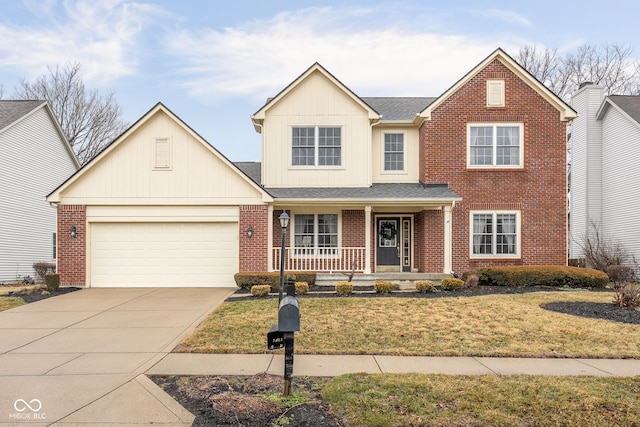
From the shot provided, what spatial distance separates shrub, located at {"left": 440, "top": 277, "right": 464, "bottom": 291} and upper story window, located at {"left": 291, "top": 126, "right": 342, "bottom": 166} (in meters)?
6.08

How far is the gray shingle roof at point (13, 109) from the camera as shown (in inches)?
808

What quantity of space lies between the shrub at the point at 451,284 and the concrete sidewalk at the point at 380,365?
735 centimetres

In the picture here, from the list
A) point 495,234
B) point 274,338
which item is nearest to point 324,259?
point 495,234

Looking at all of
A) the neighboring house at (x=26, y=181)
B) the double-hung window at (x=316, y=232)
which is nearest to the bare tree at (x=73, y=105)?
the neighboring house at (x=26, y=181)

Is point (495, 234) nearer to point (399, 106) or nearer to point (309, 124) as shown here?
point (399, 106)

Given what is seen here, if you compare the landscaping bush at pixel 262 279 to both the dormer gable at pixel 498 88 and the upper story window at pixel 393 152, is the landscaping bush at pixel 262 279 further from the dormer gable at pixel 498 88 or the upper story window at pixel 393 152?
the dormer gable at pixel 498 88

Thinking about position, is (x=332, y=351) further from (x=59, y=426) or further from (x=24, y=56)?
(x=24, y=56)

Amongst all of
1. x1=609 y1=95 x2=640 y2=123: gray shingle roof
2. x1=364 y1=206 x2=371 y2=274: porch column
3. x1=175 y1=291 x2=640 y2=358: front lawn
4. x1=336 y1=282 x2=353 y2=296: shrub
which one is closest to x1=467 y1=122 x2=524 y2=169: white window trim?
x1=364 y1=206 x2=371 y2=274: porch column

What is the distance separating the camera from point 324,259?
1736 cm

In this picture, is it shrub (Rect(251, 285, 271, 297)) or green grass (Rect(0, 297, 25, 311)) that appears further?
shrub (Rect(251, 285, 271, 297))

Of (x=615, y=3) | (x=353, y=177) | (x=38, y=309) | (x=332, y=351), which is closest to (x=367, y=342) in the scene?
(x=332, y=351)

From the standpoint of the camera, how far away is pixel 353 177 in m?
17.7

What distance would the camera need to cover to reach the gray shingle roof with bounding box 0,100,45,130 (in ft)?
67.3

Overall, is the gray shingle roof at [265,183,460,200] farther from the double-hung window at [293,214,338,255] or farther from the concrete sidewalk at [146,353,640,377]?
the concrete sidewalk at [146,353,640,377]
